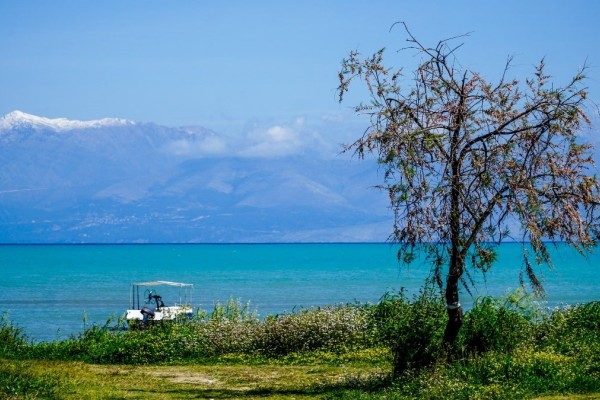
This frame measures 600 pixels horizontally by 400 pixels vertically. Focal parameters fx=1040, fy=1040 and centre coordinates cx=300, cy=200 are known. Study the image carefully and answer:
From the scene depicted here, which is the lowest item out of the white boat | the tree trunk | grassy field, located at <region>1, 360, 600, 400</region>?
grassy field, located at <region>1, 360, 600, 400</region>

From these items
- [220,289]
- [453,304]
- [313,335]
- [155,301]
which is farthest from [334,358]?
[220,289]

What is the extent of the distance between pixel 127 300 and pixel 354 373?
61583 mm

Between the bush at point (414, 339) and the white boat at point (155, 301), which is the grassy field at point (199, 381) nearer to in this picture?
the bush at point (414, 339)

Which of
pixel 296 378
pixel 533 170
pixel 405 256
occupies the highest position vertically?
pixel 533 170

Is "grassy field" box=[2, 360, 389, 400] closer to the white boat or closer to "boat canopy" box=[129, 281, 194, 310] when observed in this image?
the white boat

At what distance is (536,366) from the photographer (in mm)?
19375

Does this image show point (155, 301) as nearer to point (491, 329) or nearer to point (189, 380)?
point (189, 380)

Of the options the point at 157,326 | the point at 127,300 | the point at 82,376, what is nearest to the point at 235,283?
the point at 127,300

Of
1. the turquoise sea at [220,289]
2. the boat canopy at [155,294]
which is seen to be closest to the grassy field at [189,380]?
the turquoise sea at [220,289]

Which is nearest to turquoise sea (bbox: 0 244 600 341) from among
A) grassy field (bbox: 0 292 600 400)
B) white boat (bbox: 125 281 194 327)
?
white boat (bbox: 125 281 194 327)

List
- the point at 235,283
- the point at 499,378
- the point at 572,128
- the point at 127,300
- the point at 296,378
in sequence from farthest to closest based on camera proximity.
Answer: the point at 235,283 → the point at 127,300 → the point at 296,378 → the point at 572,128 → the point at 499,378

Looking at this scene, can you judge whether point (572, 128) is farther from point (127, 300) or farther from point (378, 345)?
point (127, 300)

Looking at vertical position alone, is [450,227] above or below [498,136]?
below

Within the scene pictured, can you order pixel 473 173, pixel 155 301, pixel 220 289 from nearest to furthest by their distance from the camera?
pixel 473 173
pixel 155 301
pixel 220 289
